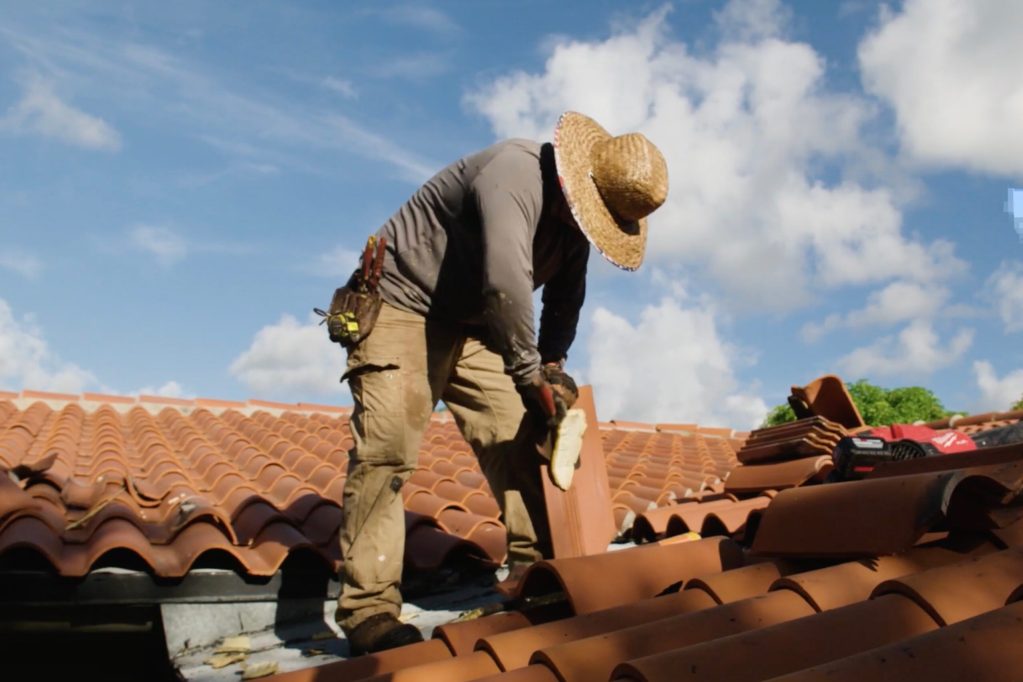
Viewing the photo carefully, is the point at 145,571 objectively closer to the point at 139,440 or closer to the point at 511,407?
the point at 511,407

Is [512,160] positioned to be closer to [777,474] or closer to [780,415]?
[777,474]

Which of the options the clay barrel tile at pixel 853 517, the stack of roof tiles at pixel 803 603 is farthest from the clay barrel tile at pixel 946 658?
the clay barrel tile at pixel 853 517

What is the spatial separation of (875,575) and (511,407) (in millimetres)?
1402

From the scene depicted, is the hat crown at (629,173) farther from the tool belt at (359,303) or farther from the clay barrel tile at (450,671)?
the clay barrel tile at (450,671)

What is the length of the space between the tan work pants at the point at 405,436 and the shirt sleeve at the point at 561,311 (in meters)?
0.26

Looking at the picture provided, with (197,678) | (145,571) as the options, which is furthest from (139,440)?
(197,678)

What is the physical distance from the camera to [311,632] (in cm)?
323

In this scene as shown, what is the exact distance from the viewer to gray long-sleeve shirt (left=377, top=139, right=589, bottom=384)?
2574 millimetres

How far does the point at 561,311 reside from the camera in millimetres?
3371

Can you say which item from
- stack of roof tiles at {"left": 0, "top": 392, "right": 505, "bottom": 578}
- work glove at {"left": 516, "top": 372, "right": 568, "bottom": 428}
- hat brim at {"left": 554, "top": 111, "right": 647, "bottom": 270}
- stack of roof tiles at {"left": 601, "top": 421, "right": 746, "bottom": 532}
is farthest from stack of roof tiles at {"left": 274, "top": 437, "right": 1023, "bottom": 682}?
stack of roof tiles at {"left": 601, "top": 421, "right": 746, "bottom": 532}

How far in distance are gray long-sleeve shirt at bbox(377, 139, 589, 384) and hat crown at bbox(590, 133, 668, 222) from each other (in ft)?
0.53

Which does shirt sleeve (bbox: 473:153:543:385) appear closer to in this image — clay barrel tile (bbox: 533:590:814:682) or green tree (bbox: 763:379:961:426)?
clay barrel tile (bbox: 533:590:814:682)

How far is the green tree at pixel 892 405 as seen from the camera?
59.7 feet

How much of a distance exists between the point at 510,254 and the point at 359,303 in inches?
25.3
